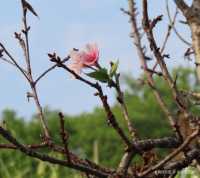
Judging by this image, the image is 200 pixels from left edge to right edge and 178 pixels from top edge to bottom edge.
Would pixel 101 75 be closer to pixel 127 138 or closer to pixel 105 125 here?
pixel 127 138

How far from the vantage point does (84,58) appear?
2.52 metres

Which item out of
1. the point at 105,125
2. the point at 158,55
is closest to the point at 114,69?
the point at 158,55

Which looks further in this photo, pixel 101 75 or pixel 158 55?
pixel 158 55

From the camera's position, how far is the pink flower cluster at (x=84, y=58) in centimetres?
249

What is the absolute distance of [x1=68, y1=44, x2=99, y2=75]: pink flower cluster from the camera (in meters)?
2.49

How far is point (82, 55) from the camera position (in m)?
2.56

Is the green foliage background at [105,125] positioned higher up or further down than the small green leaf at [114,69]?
further down

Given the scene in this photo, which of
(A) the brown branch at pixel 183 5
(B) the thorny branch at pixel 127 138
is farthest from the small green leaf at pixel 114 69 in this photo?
(A) the brown branch at pixel 183 5

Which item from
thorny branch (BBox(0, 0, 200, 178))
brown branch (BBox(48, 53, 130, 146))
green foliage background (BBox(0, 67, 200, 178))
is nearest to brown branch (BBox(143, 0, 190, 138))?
thorny branch (BBox(0, 0, 200, 178))

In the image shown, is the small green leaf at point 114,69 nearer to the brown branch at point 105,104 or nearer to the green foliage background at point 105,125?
the brown branch at point 105,104

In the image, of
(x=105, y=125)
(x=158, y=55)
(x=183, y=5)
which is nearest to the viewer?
(x=158, y=55)

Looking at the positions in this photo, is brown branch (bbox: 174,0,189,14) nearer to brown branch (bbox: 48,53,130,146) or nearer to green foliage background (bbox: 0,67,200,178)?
brown branch (bbox: 48,53,130,146)

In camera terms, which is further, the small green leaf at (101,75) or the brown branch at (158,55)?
the brown branch at (158,55)

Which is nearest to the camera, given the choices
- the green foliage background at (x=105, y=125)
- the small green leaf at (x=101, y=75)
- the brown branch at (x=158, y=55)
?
the small green leaf at (x=101, y=75)
